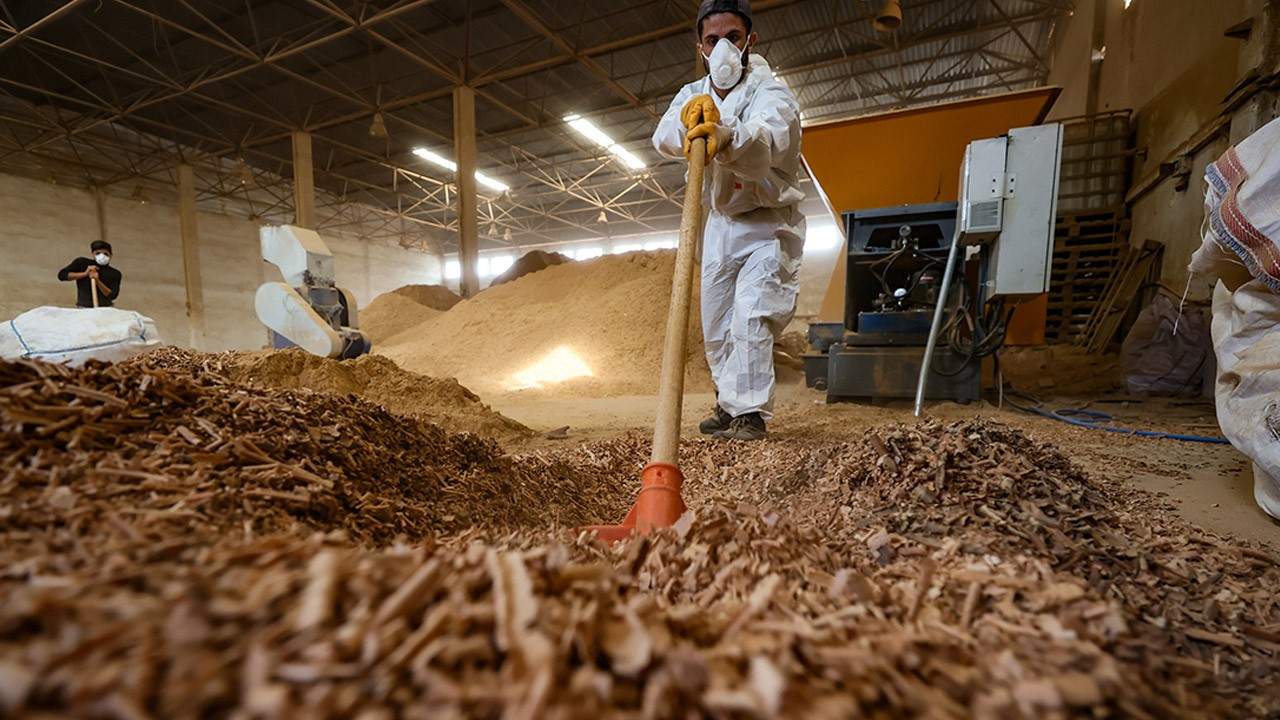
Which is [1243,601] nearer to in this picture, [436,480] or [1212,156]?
[436,480]

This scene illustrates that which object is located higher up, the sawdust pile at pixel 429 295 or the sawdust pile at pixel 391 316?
the sawdust pile at pixel 429 295

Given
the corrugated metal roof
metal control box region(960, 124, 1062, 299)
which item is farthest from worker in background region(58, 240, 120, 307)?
metal control box region(960, 124, 1062, 299)

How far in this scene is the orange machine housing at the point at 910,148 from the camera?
4.47 meters

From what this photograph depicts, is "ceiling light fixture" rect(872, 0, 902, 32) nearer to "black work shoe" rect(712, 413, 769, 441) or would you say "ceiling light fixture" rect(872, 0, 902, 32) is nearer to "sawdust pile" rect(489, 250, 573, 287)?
"black work shoe" rect(712, 413, 769, 441)

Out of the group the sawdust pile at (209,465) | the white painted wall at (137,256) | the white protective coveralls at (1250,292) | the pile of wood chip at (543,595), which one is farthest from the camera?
the white painted wall at (137,256)

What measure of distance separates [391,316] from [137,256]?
419 inches

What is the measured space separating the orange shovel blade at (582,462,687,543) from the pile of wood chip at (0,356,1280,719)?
0.25 meters

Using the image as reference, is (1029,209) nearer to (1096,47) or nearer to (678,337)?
(678,337)

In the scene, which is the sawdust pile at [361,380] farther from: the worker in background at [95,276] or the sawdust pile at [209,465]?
the worker in background at [95,276]

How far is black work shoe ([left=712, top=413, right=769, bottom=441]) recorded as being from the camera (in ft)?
9.66

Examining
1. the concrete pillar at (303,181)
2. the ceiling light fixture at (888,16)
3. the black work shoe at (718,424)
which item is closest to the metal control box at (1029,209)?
the black work shoe at (718,424)

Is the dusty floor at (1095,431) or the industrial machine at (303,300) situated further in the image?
the industrial machine at (303,300)

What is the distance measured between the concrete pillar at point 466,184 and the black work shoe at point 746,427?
8.17 metres

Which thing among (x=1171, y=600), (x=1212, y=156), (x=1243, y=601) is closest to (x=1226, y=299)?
(x=1243, y=601)
